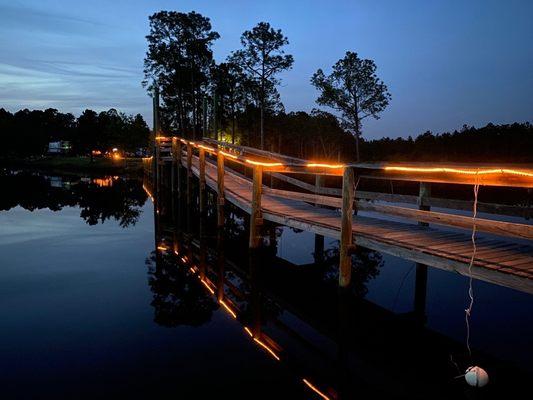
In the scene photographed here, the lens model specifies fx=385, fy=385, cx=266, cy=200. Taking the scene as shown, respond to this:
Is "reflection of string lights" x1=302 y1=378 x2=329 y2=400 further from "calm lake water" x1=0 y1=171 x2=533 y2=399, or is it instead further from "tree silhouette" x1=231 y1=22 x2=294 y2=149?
"tree silhouette" x1=231 y1=22 x2=294 y2=149

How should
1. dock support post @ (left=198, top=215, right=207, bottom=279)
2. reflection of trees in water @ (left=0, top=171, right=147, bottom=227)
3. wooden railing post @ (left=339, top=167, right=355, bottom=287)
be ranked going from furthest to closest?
reflection of trees in water @ (left=0, top=171, right=147, bottom=227), dock support post @ (left=198, top=215, right=207, bottom=279), wooden railing post @ (left=339, top=167, right=355, bottom=287)

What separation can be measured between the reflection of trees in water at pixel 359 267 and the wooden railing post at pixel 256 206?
2.04 metres

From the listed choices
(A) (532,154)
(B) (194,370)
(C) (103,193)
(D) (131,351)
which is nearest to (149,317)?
(D) (131,351)

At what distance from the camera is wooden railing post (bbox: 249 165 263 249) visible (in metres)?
9.70

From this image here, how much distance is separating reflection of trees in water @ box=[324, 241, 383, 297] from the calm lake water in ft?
0.17

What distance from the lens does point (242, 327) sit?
668 cm

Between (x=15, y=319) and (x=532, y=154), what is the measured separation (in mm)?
45687

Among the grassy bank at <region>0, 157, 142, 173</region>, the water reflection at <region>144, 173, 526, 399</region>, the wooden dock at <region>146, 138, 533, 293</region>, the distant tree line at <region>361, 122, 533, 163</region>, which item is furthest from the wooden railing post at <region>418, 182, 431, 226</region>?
the grassy bank at <region>0, 157, 142, 173</region>

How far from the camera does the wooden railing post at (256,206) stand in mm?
9703

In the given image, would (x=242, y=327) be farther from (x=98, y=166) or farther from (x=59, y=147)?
(x=59, y=147)

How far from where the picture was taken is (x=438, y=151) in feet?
149

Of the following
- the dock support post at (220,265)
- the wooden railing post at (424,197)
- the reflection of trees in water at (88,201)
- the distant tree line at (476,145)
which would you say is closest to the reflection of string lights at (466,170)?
the wooden railing post at (424,197)

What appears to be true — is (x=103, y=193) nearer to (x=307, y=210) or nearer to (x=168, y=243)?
(x=168, y=243)

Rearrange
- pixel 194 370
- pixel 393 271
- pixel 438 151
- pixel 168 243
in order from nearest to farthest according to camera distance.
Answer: pixel 194 370, pixel 393 271, pixel 168 243, pixel 438 151
